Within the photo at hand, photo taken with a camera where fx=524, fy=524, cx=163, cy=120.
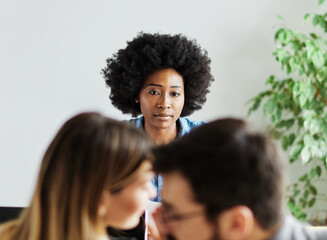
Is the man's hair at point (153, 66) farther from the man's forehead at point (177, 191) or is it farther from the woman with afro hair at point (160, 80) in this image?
the man's forehead at point (177, 191)

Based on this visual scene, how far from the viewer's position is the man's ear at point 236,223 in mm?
1024

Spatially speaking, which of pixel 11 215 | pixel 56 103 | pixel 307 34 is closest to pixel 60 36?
pixel 56 103

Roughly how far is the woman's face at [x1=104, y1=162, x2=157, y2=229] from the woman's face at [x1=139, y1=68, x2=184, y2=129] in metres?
1.26

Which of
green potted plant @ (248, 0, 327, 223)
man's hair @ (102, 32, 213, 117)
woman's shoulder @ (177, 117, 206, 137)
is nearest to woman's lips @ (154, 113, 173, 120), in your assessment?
woman's shoulder @ (177, 117, 206, 137)

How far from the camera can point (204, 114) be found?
354cm

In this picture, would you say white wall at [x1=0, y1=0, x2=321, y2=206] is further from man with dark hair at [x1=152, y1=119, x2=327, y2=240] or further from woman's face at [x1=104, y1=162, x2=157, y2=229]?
man with dark hair at [x1=152, y1=119, x2=327, y2=240]

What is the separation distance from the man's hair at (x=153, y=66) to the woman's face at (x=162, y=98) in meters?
0.05

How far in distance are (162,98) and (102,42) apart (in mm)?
1184

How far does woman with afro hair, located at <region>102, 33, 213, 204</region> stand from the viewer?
250 cm

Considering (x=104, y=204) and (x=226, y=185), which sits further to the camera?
(x=104, y=204)

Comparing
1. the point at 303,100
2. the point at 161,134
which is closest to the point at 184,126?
the point at 161,134

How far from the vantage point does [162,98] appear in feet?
8.15

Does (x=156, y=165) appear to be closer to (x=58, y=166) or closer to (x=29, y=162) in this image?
(x=58, y=166)

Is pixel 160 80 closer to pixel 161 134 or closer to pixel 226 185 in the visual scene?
pixel 161 134
